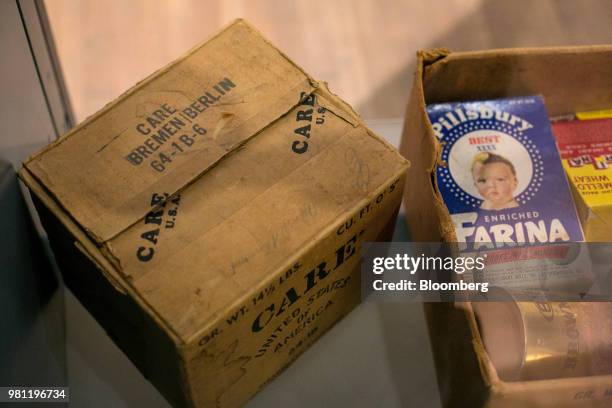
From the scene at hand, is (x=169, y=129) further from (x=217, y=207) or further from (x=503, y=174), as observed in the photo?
(x=503, y=174)

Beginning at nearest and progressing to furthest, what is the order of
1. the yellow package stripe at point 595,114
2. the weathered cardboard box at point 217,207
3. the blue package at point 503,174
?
the weathered cardboard box at point 217,207, the blue package at point 503,174, the yellow package stripe at point 595,114

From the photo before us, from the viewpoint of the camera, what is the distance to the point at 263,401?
3.95 feet

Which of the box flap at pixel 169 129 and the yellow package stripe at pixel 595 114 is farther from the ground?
→ the box flap at pixel 169 129

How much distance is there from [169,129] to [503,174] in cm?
58

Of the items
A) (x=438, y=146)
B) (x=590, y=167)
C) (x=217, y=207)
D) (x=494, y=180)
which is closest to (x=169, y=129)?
(x=217, y=207)

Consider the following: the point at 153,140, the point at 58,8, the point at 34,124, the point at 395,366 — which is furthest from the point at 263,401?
the point at 58,8

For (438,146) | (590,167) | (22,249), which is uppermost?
(22,249)

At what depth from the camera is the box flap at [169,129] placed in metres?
0.98

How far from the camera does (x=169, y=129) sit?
1.05 m

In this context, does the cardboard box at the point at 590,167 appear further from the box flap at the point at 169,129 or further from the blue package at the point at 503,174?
the box flap at the point at 169,129

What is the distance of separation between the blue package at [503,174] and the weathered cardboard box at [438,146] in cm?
4

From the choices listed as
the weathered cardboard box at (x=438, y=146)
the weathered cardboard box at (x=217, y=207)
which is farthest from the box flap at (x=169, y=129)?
the weathered cardboard box at (x=438, y=146)

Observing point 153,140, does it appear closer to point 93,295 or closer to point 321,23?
point 93,295

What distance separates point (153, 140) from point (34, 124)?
0.27m
